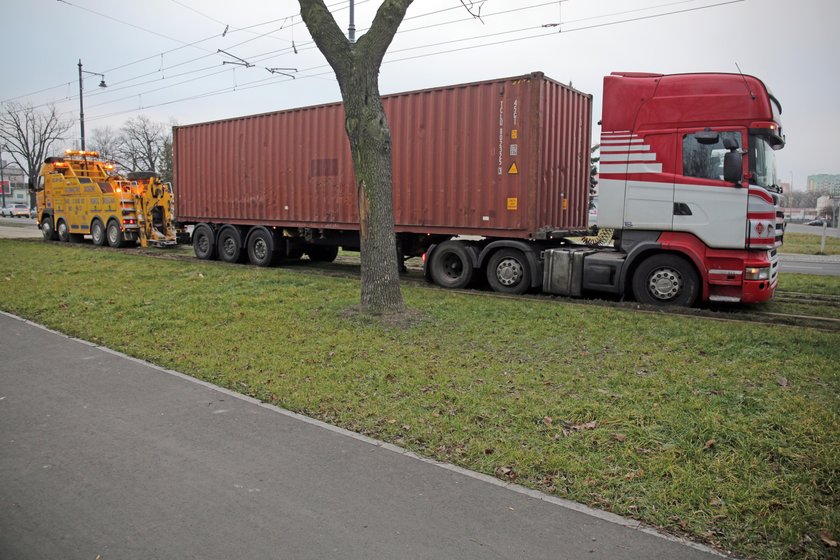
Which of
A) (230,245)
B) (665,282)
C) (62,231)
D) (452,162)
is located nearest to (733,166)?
(665,282)

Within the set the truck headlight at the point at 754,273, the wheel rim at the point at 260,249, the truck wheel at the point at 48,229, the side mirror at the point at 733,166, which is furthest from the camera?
the truck wheel at the point at 48,229

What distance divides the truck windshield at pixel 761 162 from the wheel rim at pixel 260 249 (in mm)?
11073

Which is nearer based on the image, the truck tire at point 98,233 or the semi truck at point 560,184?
the semi truck at point 560,184

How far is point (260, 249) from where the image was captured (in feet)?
52.5

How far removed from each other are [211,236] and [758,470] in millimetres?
15557

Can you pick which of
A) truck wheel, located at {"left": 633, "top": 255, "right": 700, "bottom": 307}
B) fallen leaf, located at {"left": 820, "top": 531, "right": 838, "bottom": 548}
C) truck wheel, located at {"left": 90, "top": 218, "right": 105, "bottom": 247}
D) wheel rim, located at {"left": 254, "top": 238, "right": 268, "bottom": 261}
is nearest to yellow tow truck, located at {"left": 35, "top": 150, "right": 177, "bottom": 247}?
truck wheel, located at {"left": 90, "top": 218, "right": 105, "bottom": 247}

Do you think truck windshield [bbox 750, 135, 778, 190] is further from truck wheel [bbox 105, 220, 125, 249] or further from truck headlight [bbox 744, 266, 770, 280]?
truck wheel [bbox 105, 220, 125, 249]

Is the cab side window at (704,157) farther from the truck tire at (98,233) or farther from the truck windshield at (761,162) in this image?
the truck tire at (98,233)

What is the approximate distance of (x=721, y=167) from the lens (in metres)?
8.94

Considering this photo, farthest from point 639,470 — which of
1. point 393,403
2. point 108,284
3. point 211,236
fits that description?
point 211,236

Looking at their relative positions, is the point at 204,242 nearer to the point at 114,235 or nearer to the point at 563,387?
the point at 114,235

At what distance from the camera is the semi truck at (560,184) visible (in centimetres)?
891

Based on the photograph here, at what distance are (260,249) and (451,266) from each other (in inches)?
237

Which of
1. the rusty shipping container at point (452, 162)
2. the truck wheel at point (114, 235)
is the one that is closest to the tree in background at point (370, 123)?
the rusty shipping container at point (452, 162)
